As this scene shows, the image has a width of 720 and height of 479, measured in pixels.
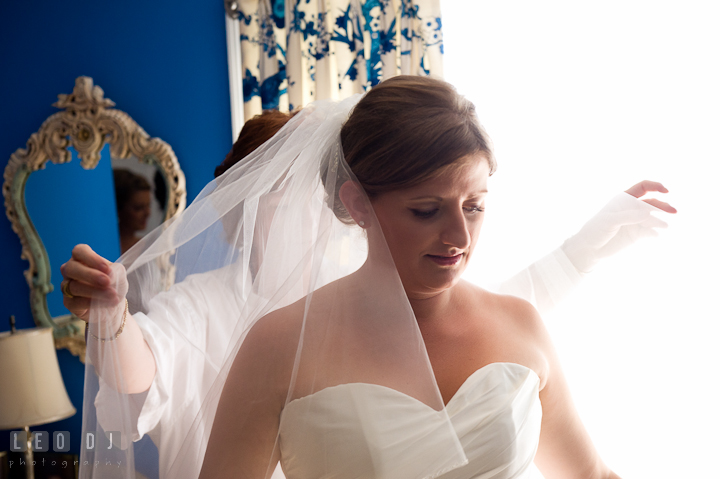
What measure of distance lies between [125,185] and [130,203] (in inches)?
3.4

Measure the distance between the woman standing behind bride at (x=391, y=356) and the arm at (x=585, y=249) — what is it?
0.28 metres

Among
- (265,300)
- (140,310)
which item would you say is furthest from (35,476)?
(265,300)

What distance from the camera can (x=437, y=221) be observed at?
2.94ft

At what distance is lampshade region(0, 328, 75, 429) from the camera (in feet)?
7.43

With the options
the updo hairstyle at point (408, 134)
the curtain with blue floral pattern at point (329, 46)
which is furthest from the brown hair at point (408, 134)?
the curtain with blue floral pattern at point (329, 46)

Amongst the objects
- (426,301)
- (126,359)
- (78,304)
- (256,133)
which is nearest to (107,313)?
(78,304)

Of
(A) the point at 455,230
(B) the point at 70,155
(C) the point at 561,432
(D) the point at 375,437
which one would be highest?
(B) the point at 70,155

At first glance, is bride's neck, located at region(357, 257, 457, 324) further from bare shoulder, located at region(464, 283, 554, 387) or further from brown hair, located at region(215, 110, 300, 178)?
brown hair, located at region(215, 110, 300, 178)

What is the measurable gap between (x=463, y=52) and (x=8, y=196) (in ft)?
7.43

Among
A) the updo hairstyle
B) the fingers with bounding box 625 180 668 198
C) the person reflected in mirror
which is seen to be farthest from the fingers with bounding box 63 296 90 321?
the person reflected in mirror

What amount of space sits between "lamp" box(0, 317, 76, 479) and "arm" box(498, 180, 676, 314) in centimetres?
199

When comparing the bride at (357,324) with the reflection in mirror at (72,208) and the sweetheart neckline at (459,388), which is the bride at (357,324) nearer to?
the sweetheart neckline at (459,388)

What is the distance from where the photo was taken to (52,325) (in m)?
2.72
